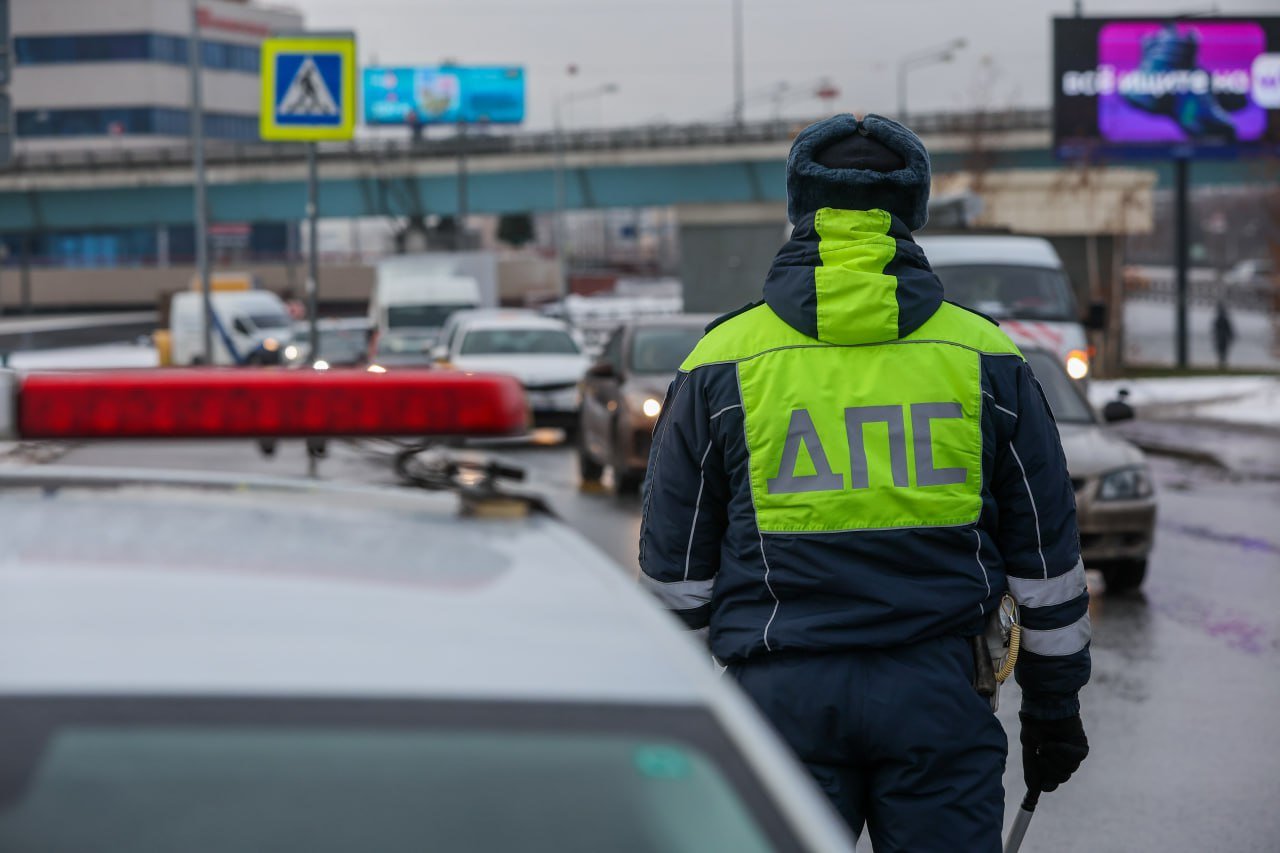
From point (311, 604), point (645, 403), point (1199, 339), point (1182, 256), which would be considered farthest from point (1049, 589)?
point (1199, 339)

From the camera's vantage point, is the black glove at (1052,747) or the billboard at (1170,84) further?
the billboard at (1170,84)

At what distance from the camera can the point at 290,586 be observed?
171 cm

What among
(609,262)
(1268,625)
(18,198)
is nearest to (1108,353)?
(1268,625)

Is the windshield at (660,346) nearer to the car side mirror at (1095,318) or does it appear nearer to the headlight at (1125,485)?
the car side mirror at (1095,318)

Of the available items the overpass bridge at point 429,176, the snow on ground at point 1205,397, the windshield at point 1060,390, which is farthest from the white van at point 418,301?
the overpass bridge at point 429,176

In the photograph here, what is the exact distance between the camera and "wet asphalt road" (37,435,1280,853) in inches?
239

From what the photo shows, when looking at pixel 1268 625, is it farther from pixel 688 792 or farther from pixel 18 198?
pixel 18 198

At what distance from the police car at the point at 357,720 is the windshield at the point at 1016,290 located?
16.1 metres

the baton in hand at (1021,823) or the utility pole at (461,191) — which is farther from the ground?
the utility pole at (461,191)

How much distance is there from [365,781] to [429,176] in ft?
242

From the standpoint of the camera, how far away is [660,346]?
17.2 meters

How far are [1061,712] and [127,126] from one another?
11073cm

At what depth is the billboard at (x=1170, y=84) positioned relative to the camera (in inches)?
1465

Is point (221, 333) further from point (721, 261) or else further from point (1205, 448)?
point (1205, 448)
